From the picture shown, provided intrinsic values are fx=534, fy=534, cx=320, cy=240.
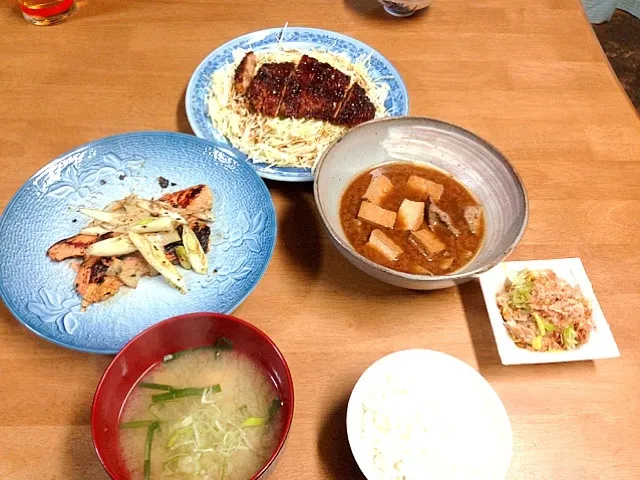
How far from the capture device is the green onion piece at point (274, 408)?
3.40 feet

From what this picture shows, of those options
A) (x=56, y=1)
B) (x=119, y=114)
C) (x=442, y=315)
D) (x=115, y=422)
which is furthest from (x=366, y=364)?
(x=56, y=1)

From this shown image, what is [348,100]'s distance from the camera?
1787mm

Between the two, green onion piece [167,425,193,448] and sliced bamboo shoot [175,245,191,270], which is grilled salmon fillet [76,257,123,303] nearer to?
sliced bamboo shoot [175,245,191,270]

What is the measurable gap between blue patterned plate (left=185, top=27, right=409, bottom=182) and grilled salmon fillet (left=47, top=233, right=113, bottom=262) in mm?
484

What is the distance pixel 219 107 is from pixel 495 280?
103 centimetres

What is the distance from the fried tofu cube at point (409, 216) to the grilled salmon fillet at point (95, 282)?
2.45 feet

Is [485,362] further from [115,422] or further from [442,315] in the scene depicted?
[115,422]

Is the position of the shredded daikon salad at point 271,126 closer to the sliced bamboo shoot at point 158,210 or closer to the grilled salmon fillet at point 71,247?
the sliced bamboo shoot at point 158,210

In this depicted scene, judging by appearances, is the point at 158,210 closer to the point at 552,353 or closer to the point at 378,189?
the point at 378,189

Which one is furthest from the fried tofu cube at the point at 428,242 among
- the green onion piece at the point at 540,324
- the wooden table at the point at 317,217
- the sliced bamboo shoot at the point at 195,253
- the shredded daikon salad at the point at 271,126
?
the sliced bamboo shoot at the point at 195,253

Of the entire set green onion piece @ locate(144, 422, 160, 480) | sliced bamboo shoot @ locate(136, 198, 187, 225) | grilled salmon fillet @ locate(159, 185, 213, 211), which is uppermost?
sliced bamboo shoot @ locate(136, 198, 187, 225)

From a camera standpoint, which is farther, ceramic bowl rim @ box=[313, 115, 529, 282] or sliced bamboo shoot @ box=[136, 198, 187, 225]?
sliced bamboo shoot @ box=[136, 198, 187, 225]

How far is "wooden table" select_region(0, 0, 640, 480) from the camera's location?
1.20 meters

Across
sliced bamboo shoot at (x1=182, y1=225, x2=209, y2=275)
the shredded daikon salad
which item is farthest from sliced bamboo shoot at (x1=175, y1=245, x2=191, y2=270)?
the shredded daikon salad
